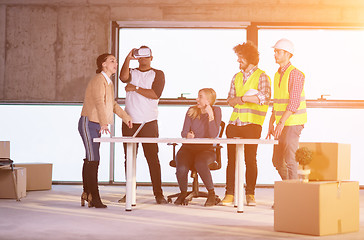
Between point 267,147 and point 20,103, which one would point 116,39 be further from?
point 267,147

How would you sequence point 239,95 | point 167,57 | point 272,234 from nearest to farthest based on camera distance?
point 272,234
point 239,95
point 167,57

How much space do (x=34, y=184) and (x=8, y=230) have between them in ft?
10.5

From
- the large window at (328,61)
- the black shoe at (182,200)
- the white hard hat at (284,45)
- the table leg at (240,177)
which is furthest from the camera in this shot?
the large window at (328,61)

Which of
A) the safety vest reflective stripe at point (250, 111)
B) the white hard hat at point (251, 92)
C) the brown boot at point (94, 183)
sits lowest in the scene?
the brown boot at point (94, 183)

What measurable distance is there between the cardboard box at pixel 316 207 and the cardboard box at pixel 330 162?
99 mm

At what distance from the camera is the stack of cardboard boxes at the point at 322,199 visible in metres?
4.11


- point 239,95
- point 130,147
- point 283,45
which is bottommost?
point 130,147

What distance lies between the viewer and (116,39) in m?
8.30

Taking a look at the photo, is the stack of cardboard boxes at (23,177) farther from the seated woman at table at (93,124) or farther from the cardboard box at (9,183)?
the seated woman at table at (93,124)

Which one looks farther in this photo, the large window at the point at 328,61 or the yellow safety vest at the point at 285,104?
the large window at the point at 328,61

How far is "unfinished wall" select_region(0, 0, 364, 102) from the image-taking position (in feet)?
27.1

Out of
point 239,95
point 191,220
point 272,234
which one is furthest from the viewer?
point 239,95

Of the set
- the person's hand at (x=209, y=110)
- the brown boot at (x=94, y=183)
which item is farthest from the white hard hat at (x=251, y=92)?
the brown boot at (x=94, y=183)

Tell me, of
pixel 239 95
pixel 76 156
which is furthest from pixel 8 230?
pixel 76 156
